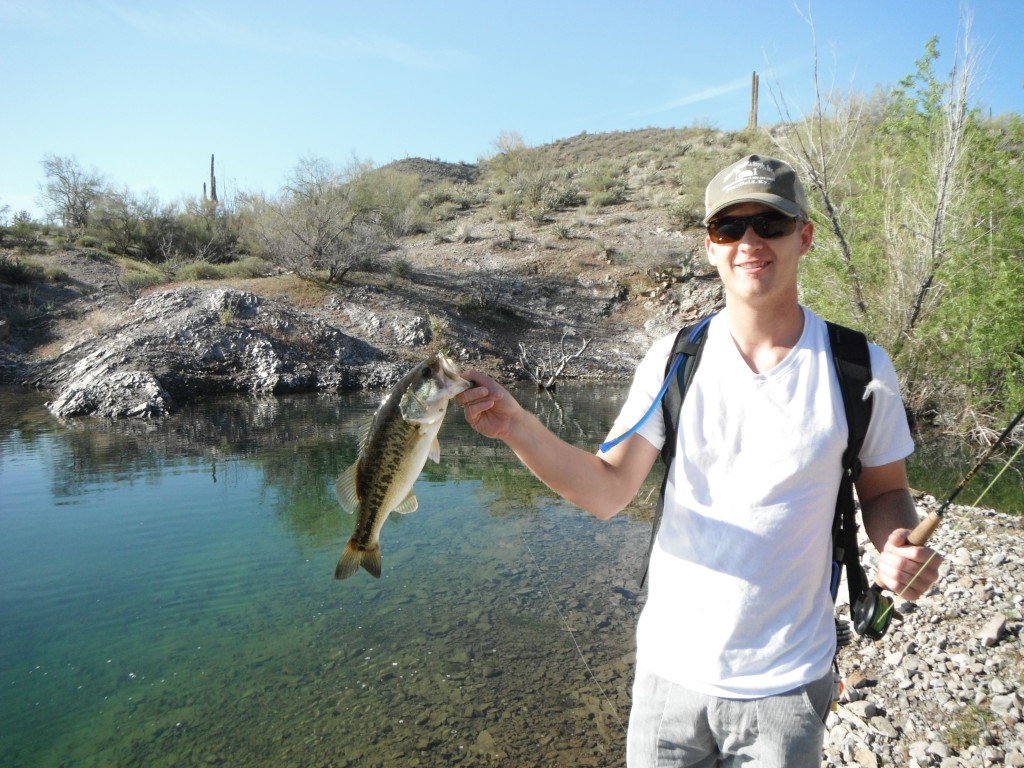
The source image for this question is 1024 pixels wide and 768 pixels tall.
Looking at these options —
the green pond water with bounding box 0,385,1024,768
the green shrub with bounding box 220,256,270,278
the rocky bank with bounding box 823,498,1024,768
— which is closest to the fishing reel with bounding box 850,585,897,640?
the rocky bank with bounding box 823,498,1024,768

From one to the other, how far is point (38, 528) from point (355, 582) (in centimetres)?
440

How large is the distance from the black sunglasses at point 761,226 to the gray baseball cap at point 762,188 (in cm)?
3

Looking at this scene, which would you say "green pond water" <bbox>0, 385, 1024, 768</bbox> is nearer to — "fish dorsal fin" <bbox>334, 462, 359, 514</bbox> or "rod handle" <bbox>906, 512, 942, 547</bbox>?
"fish dorsal fin" <bbox>334, 462, 359, 514</bbox>

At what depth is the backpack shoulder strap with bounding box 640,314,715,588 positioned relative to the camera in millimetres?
2084

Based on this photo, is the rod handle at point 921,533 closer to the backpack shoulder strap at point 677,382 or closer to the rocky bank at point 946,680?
the backpack shoulder strap at point 677,382

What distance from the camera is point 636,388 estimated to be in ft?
7.08

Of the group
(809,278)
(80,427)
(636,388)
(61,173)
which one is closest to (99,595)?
(636,388)

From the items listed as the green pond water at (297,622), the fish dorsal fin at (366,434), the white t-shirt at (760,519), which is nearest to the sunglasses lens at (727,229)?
the white t-shirt at (760,519)

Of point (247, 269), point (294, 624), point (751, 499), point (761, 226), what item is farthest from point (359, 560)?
point (247, 269)

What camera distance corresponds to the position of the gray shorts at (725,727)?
6.02ft

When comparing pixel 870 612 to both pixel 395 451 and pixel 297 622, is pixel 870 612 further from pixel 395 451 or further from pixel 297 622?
pixel 297 622

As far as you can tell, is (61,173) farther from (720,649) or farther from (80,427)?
(720,649)

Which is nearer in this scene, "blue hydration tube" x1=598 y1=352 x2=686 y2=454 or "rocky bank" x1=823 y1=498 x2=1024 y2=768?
"blue hydration tube" x1=598 y1=352 x2=686 y2=454

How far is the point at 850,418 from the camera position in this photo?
74.7 inches
